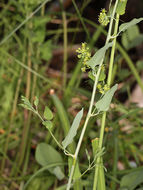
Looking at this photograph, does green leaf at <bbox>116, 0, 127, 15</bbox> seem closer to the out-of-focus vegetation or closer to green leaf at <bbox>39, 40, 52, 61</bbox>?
the out-of-focus vegetation

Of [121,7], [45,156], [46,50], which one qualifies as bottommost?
[45,156]

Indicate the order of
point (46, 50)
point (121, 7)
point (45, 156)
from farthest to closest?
point (46, 50)
point (45, 156)
point (121, 7)

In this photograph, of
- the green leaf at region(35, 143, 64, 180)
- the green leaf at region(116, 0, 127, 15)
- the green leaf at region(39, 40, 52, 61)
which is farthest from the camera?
the green leaf at region(39, 40, 52, 61)

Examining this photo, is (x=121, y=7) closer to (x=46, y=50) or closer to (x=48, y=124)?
(x=48, y=124)

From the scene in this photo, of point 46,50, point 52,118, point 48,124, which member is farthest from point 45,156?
point 46,50

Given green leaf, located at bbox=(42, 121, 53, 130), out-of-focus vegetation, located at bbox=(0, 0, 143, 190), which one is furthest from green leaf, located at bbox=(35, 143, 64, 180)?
green leaf, located at bbox=(42, 121, 53, 130)

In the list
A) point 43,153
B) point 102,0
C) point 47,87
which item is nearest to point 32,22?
point 47,87

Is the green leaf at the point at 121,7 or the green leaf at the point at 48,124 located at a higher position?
the green leaf at the point at 121,7

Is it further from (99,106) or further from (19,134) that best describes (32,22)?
(99,106)

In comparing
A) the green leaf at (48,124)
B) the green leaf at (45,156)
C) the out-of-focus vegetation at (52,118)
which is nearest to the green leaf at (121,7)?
the green leaf at (48,124)

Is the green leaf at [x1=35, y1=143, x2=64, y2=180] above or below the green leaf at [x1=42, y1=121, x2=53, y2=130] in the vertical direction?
below

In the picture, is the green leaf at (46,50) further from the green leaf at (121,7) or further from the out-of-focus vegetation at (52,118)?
the green leaf at (121,7)

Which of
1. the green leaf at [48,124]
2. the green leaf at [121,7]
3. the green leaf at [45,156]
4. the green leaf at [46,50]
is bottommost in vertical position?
the green leaf at [45,156]
